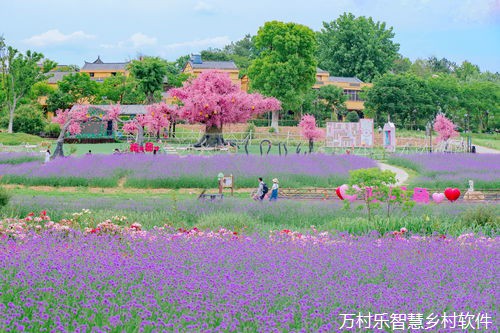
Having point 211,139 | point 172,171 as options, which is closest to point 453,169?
point 172,171

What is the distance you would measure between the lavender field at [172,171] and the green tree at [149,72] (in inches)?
1688

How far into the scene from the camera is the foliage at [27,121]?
64.2m

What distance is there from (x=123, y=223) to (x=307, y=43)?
2334 inches

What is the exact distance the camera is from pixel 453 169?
1153 inches

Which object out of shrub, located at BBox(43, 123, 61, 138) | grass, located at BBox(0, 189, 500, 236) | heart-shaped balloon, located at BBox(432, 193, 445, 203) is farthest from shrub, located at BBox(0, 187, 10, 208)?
shrub, located at BBox(43, 123, 61, 138)

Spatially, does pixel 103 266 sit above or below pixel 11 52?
below

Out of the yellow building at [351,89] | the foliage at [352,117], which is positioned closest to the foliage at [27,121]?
the foliage at [352,117]

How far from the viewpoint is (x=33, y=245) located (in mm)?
8992

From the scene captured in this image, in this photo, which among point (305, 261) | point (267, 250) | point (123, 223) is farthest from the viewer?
Result: point (123, 223)

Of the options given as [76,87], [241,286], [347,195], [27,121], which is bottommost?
Result: [347,195]

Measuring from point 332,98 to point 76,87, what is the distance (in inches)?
1122

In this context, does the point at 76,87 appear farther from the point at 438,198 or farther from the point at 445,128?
the point at 438,198

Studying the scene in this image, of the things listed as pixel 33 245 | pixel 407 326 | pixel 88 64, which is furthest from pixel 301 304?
pixel 88 64

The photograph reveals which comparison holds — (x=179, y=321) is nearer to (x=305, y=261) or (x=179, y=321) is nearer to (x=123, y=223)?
(x=305, y=261)
